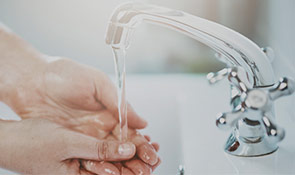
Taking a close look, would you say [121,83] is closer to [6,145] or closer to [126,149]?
[126,149]

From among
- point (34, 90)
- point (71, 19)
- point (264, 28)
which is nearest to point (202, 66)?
point (264, 28)

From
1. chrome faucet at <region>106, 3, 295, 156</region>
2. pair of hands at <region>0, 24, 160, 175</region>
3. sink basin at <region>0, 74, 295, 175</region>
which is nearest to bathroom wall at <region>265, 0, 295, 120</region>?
sink basin at <region>0, 74, 295, 175</region>

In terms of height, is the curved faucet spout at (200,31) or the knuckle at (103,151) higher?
the curved faucet spout at (200,31)

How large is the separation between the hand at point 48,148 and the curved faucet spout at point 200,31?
0.68ft

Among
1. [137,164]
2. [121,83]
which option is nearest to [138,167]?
[137,164]

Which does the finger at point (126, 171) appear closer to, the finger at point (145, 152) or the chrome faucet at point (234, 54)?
the finger at point (145, 152)

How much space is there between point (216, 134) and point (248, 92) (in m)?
0.21

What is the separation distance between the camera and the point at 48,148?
699 millimetres

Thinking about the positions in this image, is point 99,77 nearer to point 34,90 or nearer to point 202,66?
point 34,90

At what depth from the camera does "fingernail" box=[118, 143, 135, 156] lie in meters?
0.63

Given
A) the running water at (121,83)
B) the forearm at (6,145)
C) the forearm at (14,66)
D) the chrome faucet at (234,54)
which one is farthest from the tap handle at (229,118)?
the forearm at (14,66)

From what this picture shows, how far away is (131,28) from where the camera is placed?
525 millimetres

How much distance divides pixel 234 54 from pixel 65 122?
448mm

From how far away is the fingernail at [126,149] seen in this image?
63cm
